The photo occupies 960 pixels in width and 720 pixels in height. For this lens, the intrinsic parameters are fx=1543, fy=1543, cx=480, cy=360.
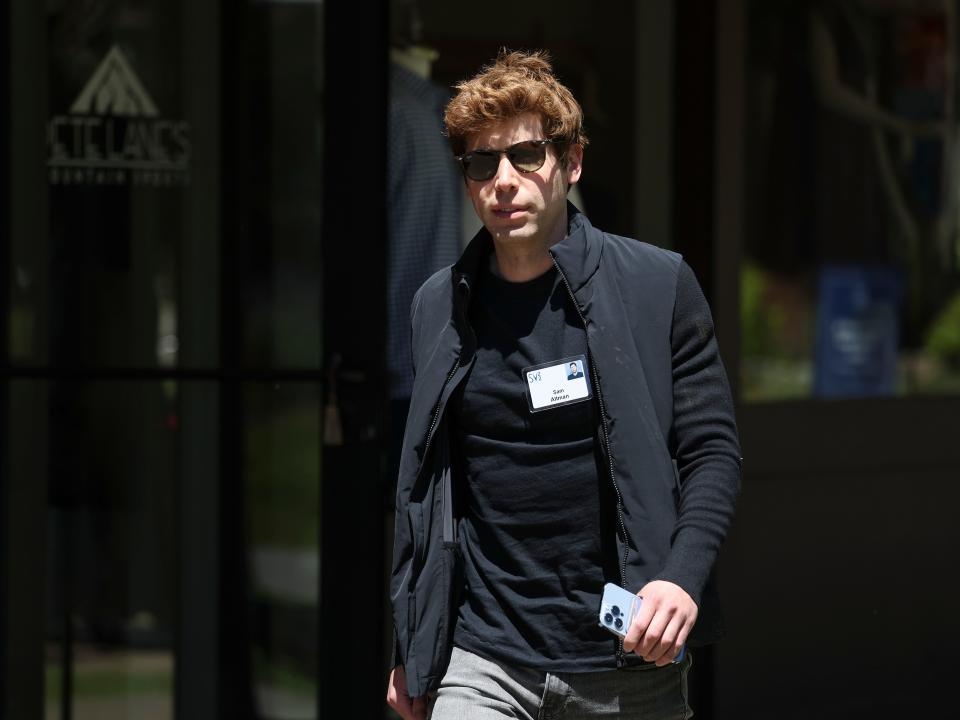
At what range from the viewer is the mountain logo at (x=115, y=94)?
13.4 ft

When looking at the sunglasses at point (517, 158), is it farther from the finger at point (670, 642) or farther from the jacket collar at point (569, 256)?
the finger at point (670, 642)

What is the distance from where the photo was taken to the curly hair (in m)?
2.37

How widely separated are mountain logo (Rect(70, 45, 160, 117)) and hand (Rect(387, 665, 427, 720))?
82.0 inches

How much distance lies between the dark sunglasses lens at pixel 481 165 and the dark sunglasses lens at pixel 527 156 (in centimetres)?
3

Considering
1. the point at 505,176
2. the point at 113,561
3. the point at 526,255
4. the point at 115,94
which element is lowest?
the point at 113,561

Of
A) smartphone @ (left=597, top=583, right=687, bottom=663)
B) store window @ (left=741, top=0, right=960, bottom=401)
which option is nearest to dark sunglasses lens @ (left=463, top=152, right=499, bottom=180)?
smartphone @ (left=597, top=583, right=687, bottom=663)

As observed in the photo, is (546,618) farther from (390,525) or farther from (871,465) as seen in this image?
(871,465)

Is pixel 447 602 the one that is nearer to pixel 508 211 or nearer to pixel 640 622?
pixel 640 622

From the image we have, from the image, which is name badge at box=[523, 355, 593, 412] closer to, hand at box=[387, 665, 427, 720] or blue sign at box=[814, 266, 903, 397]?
hand at box=[387, 665, 427, 720]

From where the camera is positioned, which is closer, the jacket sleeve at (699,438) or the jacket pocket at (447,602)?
the jacket sleeve at (699,438)

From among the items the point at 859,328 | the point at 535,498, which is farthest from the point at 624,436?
the point at 859,328

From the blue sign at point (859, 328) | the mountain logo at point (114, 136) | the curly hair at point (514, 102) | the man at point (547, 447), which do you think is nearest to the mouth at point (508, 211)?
the man at point (547, 447)

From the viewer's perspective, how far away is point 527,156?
238 cm

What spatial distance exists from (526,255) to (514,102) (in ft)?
0.79
